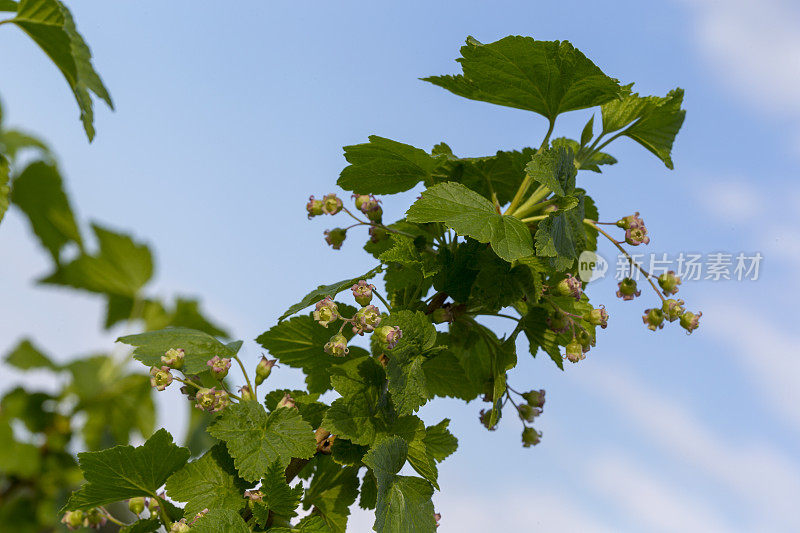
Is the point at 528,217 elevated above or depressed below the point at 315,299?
above

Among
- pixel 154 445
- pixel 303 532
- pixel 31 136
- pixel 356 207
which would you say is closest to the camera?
pixel 303 532

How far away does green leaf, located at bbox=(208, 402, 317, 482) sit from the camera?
47.7 inches

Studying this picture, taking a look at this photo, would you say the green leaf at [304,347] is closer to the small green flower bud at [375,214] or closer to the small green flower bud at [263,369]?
Result: the small green flower bud at [263,369]

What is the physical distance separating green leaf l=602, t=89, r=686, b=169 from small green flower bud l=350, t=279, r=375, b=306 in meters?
0.68

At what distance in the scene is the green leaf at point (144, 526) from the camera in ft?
4.24

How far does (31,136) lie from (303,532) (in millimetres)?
3736

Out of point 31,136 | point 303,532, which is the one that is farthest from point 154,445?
point 31,136

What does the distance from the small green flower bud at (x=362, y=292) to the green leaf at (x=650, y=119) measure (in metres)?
0.68

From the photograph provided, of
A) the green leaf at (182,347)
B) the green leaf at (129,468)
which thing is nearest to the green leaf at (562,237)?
the green leaf at (182,347)

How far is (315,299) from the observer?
1336 millimetres

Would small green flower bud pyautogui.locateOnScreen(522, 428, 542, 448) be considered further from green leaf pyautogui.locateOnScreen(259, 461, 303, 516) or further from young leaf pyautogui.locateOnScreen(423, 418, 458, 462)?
green leaf pyautogui.locateOnScreen(259, 461, 303, 516)

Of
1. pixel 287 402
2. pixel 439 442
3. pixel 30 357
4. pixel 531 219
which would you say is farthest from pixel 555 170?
pixel 30 357

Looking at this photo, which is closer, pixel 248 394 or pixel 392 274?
pixel 248 394

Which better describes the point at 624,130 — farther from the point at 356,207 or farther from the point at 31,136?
the point at 31,136
